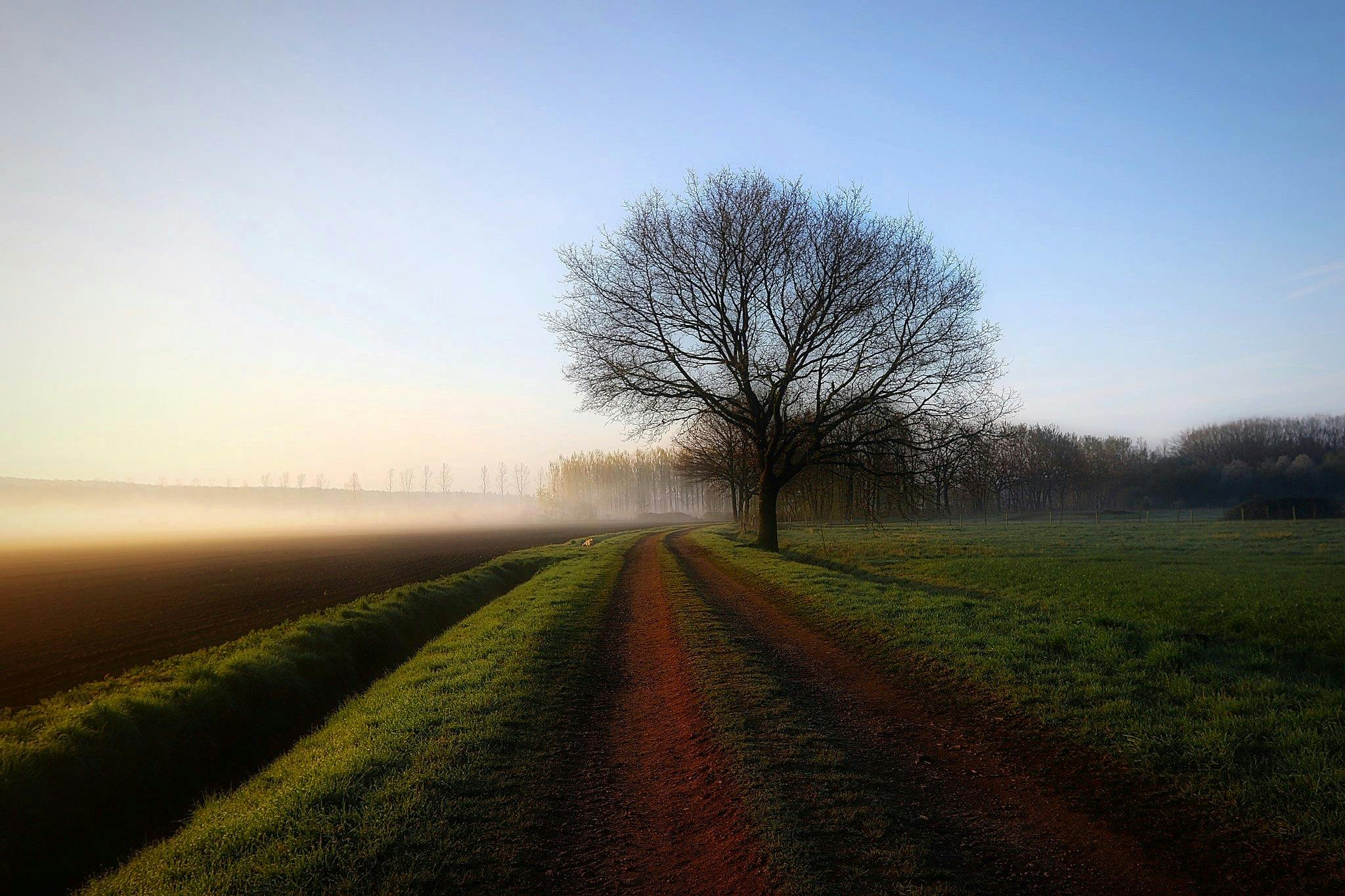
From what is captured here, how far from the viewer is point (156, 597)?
939 inches

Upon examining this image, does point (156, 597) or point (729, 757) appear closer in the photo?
point (729, 757)

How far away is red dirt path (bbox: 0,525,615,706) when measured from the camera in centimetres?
1361

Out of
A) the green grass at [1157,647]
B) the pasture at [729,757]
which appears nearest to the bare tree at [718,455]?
the green grass at [1157,647]

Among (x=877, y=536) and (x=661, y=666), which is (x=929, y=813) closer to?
(x=661, y=666)

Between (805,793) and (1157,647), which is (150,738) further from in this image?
(1157,647)

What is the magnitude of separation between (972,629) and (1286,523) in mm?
50933

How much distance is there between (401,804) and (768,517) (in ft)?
75.1

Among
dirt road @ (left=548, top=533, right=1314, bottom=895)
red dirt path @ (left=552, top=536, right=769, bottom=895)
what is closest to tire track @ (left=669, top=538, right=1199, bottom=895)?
dirt road @ (left=548, top=533, right=1314, bottom=895)

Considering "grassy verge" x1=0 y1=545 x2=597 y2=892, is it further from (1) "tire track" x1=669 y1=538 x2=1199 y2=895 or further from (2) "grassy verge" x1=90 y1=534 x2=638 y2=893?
(1) "tire track" x1=669 y1=538 x2=1199 y2=895

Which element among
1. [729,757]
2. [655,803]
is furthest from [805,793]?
[655,803]

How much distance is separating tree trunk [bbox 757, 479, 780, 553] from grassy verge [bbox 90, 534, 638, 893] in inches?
705

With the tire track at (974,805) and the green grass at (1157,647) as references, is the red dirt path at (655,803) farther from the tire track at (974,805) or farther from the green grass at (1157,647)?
the green grass at (1157,647)

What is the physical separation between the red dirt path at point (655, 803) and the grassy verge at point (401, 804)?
379 mm

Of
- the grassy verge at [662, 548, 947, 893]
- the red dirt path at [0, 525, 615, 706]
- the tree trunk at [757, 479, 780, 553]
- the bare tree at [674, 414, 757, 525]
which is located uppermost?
the bare tree at [674, 414, 757, 525]
